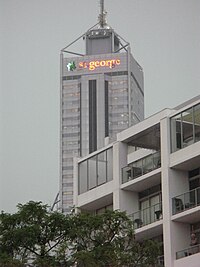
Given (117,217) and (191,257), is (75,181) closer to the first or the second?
(191,257)

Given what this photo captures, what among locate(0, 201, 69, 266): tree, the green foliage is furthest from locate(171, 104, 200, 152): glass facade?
locate(0, 201, 69, 266): tree

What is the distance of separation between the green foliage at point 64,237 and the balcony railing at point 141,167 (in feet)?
37.4

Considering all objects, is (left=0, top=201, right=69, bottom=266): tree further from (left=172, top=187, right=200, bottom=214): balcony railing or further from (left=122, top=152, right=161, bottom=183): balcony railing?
(left=122, top=152, right=161, bottom=183): balcony railing

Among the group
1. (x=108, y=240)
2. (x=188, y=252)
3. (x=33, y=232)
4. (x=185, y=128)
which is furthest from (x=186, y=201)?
(x=33, y=232)

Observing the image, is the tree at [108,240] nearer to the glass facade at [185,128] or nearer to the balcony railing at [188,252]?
the balcony railing at [188,252]

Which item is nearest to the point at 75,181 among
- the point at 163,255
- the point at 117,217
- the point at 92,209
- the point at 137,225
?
the point at 92,209

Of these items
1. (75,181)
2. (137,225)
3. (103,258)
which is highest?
(75,181)

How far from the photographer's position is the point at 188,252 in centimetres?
5444

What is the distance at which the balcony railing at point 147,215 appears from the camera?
191ft

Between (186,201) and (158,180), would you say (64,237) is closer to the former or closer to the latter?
(186,201)

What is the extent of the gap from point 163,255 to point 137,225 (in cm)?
458

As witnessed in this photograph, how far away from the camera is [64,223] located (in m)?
46.8

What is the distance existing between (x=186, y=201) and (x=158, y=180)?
3798 millimetres

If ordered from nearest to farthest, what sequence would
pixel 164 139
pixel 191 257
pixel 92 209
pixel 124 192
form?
pixel 191 257 < pixel 164 139 < pixel 124 192 < pixel 92 209
